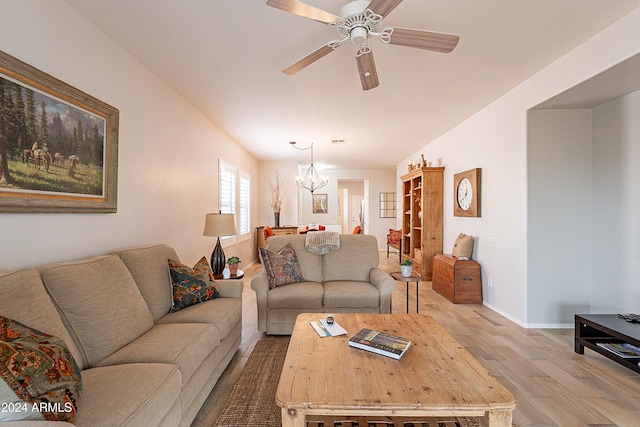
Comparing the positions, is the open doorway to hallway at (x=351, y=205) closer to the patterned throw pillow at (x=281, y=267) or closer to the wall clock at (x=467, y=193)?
the wall clock at (x=467, y=193)

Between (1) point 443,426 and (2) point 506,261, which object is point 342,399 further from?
(2) point 506,261

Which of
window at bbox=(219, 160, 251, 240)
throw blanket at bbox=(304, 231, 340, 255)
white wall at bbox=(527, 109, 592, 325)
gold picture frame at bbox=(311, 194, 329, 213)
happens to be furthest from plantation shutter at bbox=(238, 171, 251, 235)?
white wall at bbox=(527, 109, 592, 325)

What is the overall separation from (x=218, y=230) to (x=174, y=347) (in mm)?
1843

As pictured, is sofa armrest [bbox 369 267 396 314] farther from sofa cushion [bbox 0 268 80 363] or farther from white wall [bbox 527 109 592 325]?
sofa cushion [bbox 0 268 80 363]

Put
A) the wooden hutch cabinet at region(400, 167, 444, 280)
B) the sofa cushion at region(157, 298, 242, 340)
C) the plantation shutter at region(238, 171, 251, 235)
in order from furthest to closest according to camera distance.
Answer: the plantation shutter at region(238, 171, 251, 235) < the wooden hutch cabinet at region(400, 167, 444, 280) < the sofa cushion at region(157, 298, 242, 340)

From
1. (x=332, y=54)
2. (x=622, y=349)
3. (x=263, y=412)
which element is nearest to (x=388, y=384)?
(x=263, y=412)

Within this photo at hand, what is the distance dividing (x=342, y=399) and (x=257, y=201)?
22.4 ft

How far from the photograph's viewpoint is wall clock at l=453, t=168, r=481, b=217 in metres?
4.13

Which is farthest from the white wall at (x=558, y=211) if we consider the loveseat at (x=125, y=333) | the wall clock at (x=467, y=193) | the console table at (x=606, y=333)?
the loveseat at (x=125, y=333)

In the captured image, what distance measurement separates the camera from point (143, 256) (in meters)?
2.28

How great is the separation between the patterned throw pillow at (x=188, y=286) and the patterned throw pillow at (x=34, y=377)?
44.8 inches

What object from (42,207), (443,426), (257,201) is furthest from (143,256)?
(257,201)

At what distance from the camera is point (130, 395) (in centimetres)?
122

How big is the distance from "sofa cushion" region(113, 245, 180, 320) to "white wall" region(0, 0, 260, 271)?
295 mm
